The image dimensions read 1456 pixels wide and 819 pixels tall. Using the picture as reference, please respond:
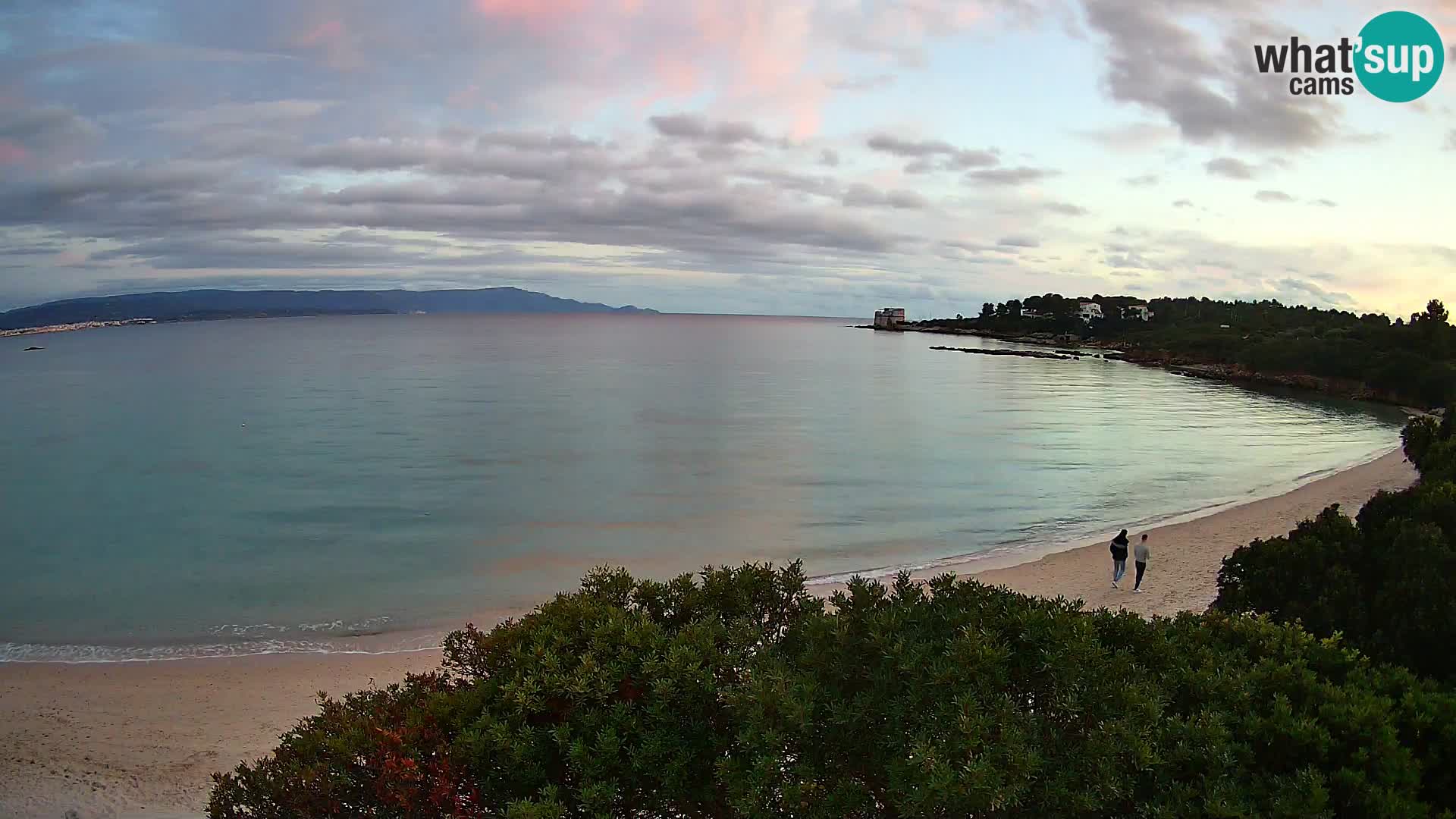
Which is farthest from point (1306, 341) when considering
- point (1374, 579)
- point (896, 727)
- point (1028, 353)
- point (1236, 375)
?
point (896, 727)

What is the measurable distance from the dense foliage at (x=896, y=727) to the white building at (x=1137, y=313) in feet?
595

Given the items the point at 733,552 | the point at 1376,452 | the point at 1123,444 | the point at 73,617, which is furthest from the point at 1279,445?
the point at 73,617

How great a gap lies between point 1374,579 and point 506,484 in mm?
30494

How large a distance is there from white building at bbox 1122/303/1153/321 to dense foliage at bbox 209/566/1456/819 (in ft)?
595

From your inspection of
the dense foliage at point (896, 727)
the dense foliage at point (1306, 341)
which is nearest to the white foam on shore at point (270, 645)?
the dense foliage at point (896, 727)

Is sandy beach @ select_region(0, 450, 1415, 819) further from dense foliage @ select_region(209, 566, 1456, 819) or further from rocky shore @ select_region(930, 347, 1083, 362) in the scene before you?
rocky shore @ select_region(930, 347, 1083, 362)

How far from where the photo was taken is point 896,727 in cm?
509

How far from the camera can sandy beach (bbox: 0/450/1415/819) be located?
10.8 metres

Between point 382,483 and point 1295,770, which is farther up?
point 1295,770

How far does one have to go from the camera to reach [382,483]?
113ft

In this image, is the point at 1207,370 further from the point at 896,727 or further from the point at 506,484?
the point at 896,727

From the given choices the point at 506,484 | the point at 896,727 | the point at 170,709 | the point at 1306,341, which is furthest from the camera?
the point at 1306,341

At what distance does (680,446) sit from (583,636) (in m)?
39.3

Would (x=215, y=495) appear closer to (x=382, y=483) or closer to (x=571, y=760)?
(x=382, y=483)
